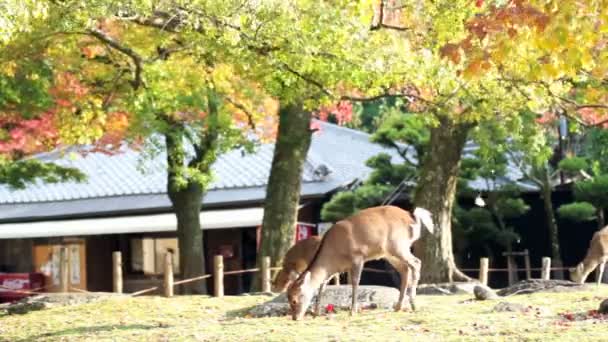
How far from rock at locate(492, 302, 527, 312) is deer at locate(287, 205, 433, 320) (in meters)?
0.95

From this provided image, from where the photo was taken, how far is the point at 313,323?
35.4 ft

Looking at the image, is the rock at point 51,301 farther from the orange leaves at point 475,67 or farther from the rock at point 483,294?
the orange leaves at point 475,67

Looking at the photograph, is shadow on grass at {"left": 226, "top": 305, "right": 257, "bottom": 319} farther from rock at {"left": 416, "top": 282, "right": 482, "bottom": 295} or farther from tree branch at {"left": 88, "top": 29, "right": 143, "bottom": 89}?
tree branch at {"left": 88, "top": 29, "right": 143, "bottom": 89}

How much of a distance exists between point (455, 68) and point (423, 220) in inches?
108

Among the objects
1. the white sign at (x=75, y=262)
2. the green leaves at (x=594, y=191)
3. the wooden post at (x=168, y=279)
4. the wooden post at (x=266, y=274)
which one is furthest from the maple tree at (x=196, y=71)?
the green leaves at (x=594, y=191)

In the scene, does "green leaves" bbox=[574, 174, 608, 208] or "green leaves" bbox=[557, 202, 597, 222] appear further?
"green leaves" bbox=[557, 202, 597, 222]

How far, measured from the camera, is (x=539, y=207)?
2600cm

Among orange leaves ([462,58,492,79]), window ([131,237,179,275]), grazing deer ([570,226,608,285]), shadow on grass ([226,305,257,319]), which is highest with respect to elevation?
orange leaves ([462,58,492,79])

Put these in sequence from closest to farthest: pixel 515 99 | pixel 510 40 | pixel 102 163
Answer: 1. pixel 510 40
2. pixel 515 99
3. pixel 102 163

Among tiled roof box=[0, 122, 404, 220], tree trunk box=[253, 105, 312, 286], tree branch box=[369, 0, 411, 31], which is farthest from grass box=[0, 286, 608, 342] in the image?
tiled roof box=[0, 122, 404, 220]

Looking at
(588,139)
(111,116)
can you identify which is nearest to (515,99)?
(111,116)

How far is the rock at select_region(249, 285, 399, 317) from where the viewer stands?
1224 cm

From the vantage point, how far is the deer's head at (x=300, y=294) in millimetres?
10922

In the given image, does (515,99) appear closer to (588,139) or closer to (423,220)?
(423,220)
